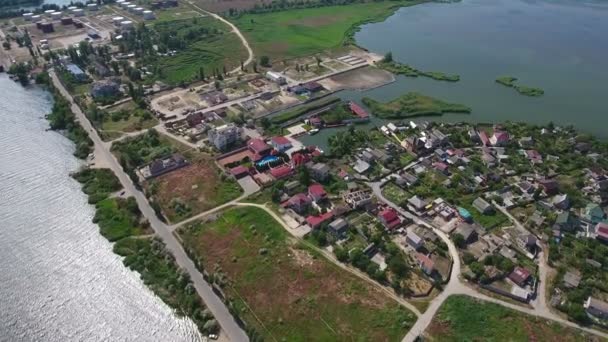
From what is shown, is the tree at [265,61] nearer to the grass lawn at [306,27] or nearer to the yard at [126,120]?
the grass lawn at [306,27]

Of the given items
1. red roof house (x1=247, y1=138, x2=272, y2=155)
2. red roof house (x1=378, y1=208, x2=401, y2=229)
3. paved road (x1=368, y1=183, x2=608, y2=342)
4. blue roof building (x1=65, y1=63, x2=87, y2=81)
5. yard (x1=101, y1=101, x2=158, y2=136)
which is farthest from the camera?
blue roof building (x1=65, y1=63, x2=87, y2=81)

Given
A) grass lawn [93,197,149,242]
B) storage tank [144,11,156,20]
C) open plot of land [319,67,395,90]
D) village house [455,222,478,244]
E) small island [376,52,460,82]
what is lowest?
grass lawn [93,197,149,242]

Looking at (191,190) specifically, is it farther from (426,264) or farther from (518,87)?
(518,87)

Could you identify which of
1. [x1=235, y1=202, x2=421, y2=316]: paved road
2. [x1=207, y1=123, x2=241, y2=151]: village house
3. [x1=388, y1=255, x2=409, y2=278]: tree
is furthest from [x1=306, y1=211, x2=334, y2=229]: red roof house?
[x1=207, y1=123, x2=241, y2=151]: village house

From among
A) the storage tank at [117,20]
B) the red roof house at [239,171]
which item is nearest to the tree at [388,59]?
the red roof house at [239,171]

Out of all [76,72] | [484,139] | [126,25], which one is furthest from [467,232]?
[126,25]

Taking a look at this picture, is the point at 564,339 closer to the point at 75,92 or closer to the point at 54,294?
the point at 54,294

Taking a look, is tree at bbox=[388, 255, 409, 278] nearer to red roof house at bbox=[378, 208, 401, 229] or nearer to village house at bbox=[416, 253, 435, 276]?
village house at bbox=[416, 253, 435, 276]
